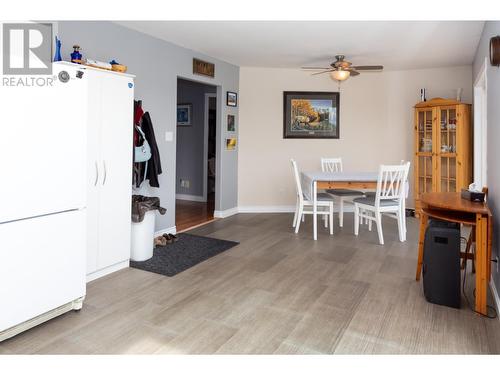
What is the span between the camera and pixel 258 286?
2.99 m

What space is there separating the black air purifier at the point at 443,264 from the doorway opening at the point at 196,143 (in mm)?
4723

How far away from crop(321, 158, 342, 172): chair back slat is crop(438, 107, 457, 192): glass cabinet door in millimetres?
1496

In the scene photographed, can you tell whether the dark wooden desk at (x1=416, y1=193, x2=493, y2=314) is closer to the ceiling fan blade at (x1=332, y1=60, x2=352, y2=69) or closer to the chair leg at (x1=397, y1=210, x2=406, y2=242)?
the chair leg at (x1=397, y1=210, x2=406, y2=242)

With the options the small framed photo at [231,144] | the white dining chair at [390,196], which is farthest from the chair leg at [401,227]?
the small framed photo at [231,144]

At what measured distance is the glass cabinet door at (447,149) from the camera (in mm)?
5543

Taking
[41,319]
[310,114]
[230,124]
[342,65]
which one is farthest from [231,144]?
[41,319]

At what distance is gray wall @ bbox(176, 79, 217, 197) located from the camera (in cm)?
720

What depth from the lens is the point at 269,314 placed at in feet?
8.14

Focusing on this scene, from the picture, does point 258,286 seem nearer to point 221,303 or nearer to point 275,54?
point 221,303

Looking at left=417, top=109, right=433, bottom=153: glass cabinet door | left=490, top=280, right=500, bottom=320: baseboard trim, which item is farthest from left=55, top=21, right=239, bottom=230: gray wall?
left=490, top=280, right=500, bottom=320: baseboard trim

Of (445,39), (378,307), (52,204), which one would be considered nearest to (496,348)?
(378,307)
